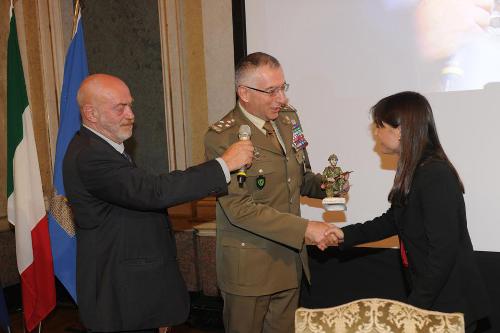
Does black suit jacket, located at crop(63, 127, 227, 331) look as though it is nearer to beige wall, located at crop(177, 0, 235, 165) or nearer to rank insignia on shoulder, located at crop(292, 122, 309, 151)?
rank insignia on shoulder, located at crop(292, 122, 309, 151)

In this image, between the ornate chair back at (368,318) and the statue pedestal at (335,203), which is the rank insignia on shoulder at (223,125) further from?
the ornate chair back at (368,318)

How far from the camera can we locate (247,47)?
11.3ft

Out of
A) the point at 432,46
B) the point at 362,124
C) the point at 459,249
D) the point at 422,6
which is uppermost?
the point at 422,6

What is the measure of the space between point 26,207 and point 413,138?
276 cm

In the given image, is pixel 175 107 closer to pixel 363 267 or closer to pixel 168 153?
pixel 168 153

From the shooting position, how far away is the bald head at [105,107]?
85.7 inches

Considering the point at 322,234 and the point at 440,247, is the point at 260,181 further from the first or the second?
the point at 440,247

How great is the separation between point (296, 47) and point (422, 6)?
81 centimetres

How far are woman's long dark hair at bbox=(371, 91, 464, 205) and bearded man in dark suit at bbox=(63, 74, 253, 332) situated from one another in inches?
24.7

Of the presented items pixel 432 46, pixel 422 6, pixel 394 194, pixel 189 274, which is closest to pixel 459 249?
pixel 394 194

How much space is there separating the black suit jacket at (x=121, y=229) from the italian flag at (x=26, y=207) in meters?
1.53

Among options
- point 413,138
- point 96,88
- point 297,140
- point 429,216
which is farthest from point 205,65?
point 429,216

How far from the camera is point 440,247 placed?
1789 mm

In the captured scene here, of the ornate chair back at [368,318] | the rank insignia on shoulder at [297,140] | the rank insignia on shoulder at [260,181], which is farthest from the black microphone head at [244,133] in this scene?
the ornate chair back at [368,318]
